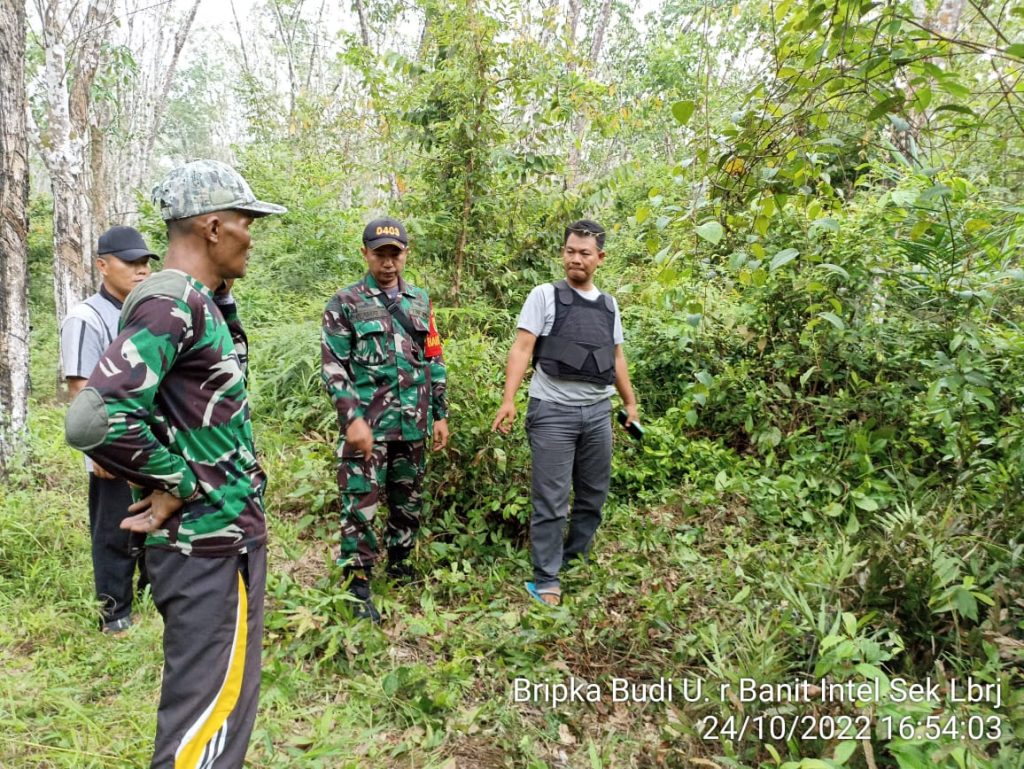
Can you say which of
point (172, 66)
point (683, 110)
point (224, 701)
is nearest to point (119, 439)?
point (224, 701)

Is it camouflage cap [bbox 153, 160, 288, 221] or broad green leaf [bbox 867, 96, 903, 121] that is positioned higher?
broad green leaf [bbox 867, 96, 903, 121]

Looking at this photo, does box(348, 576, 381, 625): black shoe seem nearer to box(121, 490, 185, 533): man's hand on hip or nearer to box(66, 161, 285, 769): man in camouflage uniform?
box(66, 161, 285, 769): man in camouflage uniform

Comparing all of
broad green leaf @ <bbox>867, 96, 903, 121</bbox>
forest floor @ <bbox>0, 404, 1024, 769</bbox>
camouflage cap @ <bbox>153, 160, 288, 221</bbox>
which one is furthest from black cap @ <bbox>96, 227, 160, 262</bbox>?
broad green leaf @ <bbox>867, 96, 903, 121</bbox>

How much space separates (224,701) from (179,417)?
805 mm

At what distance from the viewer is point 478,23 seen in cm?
536

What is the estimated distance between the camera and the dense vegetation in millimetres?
1977

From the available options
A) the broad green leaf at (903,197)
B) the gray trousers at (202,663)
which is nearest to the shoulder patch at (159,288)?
the gray trousers at (202,663)

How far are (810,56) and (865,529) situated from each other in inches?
119

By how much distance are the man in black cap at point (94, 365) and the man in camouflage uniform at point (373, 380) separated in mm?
995

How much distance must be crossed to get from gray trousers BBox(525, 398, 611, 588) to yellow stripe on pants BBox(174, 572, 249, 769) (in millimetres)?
2003

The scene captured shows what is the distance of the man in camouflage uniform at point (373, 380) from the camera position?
322 cm

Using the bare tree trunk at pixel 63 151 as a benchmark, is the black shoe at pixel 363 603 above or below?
below

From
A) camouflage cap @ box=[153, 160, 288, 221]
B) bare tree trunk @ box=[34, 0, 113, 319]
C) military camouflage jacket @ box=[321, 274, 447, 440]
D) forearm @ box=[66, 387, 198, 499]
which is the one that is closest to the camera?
forearm @ box=[66, 387, 198, 499]

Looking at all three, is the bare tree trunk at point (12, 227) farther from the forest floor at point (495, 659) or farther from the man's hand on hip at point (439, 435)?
the man's hand on hip at point (439, 435)
